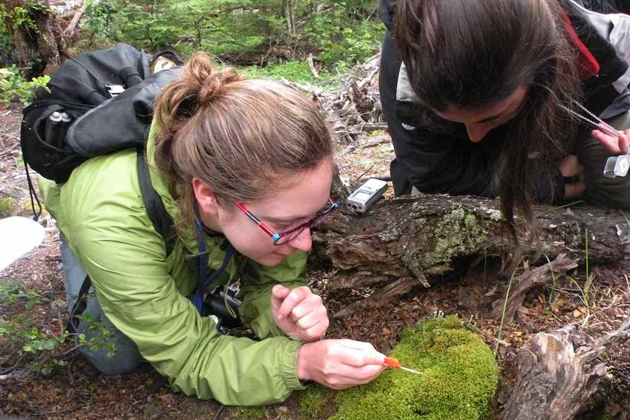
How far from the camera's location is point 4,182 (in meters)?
5.46

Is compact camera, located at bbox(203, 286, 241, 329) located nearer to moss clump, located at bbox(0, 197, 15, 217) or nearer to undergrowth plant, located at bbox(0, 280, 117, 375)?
undergrowth plant, located at bbox(0, 280, 117, 375)

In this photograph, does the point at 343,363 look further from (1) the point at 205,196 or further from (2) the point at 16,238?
(2) the point at 16,238

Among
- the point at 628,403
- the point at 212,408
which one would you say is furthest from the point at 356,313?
the point at 628,403

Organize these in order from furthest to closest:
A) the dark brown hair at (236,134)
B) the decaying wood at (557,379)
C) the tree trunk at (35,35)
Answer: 1. the tree trunk at (35,35)
2. the dark brown hair at (236,134)
3. the decaying wood at (557,379)

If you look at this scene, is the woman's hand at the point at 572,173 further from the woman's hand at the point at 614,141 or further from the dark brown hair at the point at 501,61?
the dark brown hair at the point at 501,61

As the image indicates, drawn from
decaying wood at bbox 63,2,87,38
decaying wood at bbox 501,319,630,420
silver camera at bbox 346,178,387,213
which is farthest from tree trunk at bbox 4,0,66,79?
decaying wood at bbox 501,319,630,420

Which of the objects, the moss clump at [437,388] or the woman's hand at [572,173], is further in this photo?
the woman's hand at [572,173]

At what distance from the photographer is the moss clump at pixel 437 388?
1988 mm

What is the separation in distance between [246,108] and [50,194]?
1320 millimetres

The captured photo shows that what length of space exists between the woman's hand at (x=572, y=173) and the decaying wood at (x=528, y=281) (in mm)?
468

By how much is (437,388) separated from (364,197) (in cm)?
115

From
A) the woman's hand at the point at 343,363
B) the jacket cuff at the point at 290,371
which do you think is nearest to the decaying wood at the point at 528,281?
the woman's hand at the point at 343,363

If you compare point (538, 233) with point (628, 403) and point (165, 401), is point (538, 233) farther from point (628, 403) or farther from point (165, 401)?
point (165, 401)

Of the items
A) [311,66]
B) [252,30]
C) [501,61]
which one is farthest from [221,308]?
[252,30]
